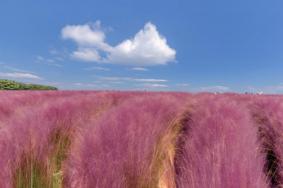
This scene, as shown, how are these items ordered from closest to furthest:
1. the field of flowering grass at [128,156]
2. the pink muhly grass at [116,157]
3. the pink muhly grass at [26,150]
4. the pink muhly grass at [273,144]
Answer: the field of flowering grass at [128,156] → the pink muhly grass at [116,157] → the pink muhly grass at [26,150] → the pink muhly grass at [273,144]

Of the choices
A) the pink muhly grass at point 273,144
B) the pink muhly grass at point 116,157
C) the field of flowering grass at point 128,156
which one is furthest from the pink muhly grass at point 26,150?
the pink muhly grass at point 273,144

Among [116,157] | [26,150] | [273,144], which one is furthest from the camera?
[273,144]

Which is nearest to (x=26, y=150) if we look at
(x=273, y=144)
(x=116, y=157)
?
(x=116, y=157)

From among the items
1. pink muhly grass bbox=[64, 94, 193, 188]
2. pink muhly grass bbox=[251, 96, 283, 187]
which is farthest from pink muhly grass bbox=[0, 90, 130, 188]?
pink muhly grass bbox=[251, 96, 283, 187]

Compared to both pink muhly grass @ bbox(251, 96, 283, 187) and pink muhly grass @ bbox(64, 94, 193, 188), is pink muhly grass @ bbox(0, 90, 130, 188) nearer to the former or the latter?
pink muhly grass @ bbox(64, 94, 193, 188)

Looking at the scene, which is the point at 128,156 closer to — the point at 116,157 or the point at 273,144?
the point at 116,157

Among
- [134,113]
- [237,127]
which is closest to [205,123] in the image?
[237,127]

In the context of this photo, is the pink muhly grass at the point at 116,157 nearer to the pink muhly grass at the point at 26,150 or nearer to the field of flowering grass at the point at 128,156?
the field of flowering grass at the point at 128,156

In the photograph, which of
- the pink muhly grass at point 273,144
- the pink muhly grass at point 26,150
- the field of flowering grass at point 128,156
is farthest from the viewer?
the pink muhly grass at point 273,144

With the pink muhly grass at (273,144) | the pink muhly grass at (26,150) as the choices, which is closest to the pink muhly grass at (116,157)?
the pink muhly grass at (26,150)

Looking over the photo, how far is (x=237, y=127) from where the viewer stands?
84.6 inches

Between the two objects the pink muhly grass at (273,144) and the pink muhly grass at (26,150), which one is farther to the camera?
the pink muhly grass at (273,144)

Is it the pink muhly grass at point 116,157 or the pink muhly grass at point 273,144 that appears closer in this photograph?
the pink muhly grass at point 116,157

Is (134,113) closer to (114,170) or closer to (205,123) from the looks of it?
(205,123)
